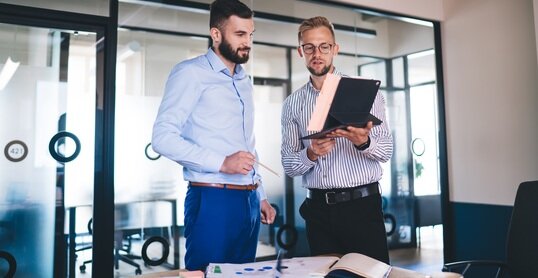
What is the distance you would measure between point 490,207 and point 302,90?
2.06 meters

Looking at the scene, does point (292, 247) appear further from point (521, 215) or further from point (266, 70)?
point (521, 215)

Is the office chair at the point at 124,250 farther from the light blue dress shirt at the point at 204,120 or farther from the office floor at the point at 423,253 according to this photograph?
the light blue dress shirt at the point at 204,120

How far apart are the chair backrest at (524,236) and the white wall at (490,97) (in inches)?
48.6

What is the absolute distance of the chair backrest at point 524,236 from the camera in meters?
1.95

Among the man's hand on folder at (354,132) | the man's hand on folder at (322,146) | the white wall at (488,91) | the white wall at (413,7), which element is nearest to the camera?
the man's hand on folder at (354,132)

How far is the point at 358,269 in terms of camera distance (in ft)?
3.63

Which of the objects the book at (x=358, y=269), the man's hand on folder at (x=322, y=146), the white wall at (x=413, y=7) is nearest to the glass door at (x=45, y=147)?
the man's hand on folder at (x=322, y=146)

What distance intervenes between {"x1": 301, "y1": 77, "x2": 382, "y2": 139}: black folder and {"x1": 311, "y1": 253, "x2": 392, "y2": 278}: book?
0.45 m

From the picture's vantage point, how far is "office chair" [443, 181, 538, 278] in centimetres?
193

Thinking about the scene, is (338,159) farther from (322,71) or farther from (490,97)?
(490,97)

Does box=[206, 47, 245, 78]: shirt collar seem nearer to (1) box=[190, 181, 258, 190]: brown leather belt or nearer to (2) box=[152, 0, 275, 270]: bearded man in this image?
(2) box=[152, 0, 275, 270]: bearded man

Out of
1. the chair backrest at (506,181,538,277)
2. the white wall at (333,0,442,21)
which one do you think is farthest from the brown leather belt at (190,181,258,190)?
the white wall at (333,0,442,21)

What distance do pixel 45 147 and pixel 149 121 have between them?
2.75ft

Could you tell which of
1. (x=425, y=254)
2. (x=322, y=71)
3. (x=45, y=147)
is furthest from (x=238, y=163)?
(x=425, y=254)
